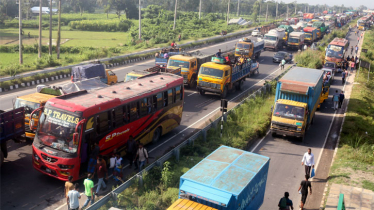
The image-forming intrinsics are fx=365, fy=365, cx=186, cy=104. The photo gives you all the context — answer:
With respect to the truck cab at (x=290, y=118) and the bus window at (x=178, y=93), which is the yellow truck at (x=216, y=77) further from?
the bus window at (x=178, y=93)

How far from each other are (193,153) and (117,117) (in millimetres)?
3667

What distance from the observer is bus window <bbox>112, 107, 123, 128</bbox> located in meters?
13.7

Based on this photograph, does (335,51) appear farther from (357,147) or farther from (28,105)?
(28,105)

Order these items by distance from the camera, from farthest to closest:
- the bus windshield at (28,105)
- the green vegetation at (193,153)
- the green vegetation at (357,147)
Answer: the bus windshield at (28,105), the green vegetation at (357,147), the green vegetation at (193,153)

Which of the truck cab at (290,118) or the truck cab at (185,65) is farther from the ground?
the truck cab at (185,65)

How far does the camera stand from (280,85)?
20.3 metres

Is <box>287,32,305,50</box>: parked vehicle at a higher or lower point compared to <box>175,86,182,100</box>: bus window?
higher

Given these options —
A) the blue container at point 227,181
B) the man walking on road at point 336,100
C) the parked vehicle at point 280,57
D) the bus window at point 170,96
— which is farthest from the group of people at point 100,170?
the parked vehicle at point 280,57

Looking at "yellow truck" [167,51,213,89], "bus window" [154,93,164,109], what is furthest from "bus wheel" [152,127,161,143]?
"yellow truck" [167,51,213,89]

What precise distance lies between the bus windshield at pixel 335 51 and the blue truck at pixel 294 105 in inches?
890

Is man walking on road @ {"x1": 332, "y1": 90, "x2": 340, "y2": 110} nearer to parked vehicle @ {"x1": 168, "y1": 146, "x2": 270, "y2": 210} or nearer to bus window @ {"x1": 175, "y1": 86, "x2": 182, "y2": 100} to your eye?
bus window @ {"x1": 175, "y1": 86, "x2": 182, "y2": 100}

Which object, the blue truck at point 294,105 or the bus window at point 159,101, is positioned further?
the blue truck at point 294,105

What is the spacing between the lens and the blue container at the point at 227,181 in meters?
9.03

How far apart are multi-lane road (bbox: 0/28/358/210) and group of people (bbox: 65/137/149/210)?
1.16m
